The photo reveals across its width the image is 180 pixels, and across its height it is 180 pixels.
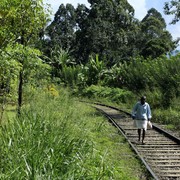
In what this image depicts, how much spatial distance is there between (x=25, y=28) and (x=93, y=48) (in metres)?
47.4

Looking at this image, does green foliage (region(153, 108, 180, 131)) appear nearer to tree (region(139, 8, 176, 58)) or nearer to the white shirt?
the white shirt

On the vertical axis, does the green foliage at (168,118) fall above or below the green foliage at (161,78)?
below

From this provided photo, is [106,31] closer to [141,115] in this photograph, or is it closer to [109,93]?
[109,93]

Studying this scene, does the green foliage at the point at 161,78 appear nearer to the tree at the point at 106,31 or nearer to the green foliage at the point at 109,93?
the green foliage at the point at 109,93

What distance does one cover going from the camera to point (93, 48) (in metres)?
58.3

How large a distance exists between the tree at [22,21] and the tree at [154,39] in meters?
37.8

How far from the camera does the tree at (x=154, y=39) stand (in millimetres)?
51656

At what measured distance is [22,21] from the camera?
1072cm

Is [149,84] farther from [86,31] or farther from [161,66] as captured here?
[86,31]

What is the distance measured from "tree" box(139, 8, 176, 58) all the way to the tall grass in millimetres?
40502

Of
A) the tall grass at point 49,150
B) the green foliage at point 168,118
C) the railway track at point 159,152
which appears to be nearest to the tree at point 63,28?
the green foliage at point 168,118

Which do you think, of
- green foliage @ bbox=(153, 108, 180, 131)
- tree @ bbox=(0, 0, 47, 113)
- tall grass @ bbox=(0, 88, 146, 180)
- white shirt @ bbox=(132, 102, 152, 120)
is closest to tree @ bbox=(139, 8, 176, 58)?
green foliage @ bbox=(153, 108, 180, 131)

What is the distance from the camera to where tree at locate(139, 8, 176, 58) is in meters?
51.7

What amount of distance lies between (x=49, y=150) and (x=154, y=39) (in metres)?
48.1
